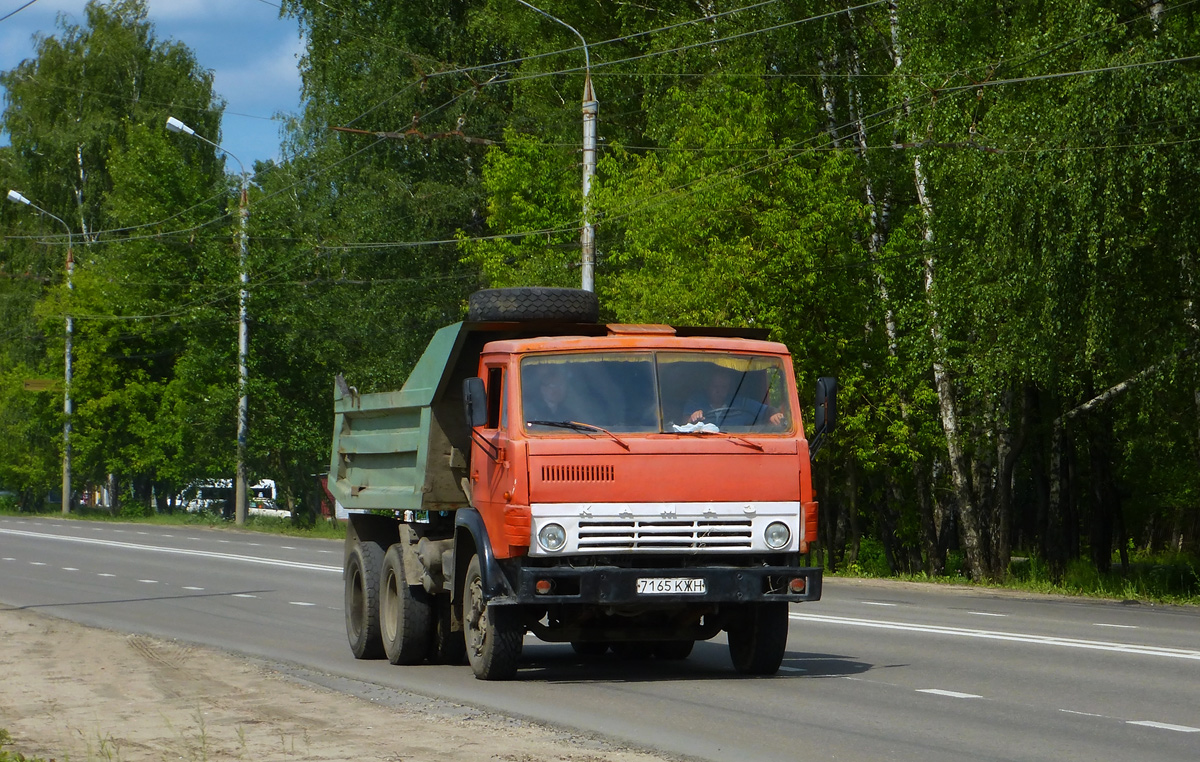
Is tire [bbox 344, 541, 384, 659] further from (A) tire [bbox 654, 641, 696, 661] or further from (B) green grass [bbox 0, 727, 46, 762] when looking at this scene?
(B) green grass [bbox 0, 727, 46, 762]

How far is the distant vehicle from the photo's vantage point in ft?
232

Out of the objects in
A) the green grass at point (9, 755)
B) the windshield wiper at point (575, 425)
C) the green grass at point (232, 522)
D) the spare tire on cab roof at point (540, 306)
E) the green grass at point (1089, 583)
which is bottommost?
the green grass at point (9, 755)

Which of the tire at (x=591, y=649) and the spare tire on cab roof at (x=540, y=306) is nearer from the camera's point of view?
the spare tire on cab roof at (x=540, y=306)

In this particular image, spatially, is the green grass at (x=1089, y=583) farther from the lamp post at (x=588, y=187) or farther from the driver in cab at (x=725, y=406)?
the driver in cab at (x=725, y=406)

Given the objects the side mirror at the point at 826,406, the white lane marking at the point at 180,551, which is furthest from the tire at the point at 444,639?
the white lane marking at the point at 180,551

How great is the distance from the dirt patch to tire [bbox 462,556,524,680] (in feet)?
3.28

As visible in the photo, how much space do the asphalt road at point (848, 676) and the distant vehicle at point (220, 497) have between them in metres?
39.3

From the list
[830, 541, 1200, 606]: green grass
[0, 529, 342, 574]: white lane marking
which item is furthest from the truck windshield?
[0, 529, 342, 574]: white lane marking

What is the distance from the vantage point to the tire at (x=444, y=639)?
45.4ft

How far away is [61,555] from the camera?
33438mm

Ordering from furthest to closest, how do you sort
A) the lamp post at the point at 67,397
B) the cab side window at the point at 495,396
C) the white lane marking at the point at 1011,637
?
1. the lamp post at the point at 67,397
2. the white lane marking at the point at 1011,637
3. the cab side window at the point at 495,396

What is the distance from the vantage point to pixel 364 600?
14648 mm

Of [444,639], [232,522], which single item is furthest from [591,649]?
[232,522]

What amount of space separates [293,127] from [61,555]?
145 feet
